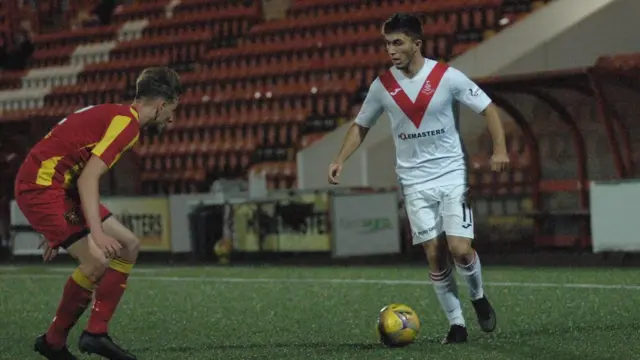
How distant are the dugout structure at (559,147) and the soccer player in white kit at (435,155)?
22.2ft

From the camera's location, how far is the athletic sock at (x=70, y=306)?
253 inches

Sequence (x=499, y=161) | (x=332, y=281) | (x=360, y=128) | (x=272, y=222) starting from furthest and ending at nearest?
(x=272, y=222) → (x=332, y=281) → (x=360, y=128) → (x=499, y=161)

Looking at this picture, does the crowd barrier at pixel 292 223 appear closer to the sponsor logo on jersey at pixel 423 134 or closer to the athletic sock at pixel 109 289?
the sponsor logo on jersey at pixel 423 134

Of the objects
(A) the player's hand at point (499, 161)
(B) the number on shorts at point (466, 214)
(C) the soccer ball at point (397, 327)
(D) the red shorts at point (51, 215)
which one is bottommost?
(C) the soccer ball at point (397, 327)

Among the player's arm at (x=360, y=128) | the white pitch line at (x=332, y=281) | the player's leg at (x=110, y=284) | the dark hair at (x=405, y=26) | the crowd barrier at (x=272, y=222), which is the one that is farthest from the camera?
the crowd barrier at (x=272, y=222)

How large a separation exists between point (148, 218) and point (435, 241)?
10.2 metres

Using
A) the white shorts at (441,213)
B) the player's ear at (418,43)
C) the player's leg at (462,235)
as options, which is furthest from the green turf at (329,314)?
the player's ear at (418,43)

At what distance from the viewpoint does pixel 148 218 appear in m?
17.0

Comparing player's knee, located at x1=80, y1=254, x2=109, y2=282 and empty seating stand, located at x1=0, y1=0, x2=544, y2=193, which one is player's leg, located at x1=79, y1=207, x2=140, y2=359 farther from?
empty seating stand, located at x1=0, y1=0, x2=544, y2=193

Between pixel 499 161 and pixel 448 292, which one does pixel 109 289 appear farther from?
pixel 499 161

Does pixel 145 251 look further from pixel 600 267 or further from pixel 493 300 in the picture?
pixel 493 300

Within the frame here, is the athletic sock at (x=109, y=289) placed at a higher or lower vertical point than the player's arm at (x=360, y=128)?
lower

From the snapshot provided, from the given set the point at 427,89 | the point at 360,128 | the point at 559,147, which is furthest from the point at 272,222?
the point at 427,89

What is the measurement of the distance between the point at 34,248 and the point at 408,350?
40.0 ft
